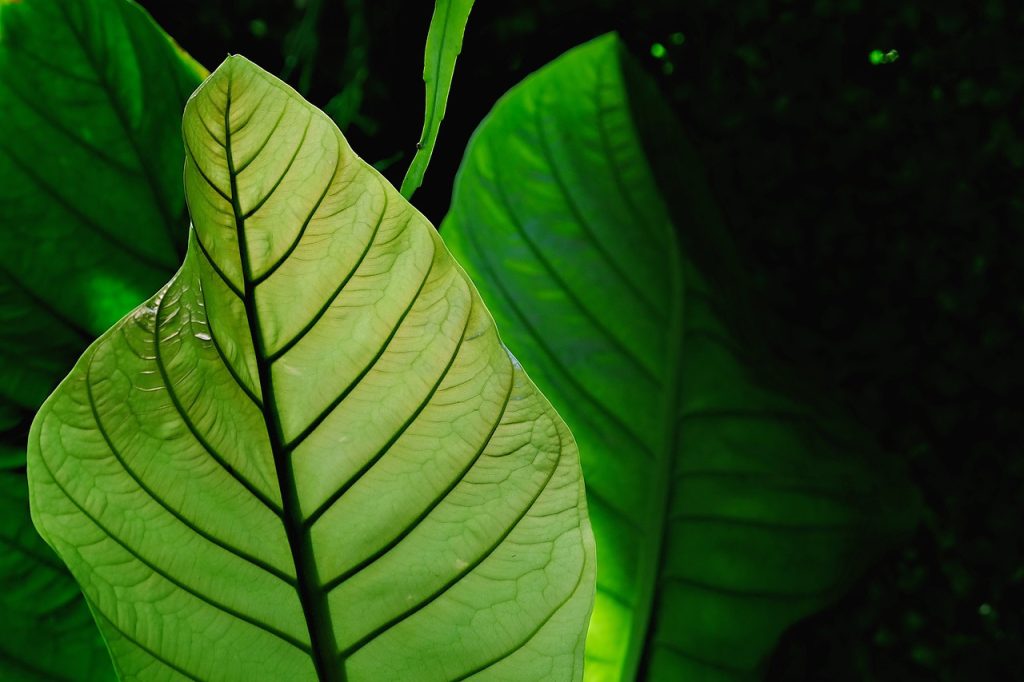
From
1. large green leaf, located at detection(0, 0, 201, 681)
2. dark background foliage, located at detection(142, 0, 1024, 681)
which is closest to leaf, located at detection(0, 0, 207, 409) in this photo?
large green leaf, located at detection(0, 0, 201, 681)

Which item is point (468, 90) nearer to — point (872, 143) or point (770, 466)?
point (872, 143)

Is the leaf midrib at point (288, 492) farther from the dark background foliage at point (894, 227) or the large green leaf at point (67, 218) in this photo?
the dark background foliage at point (894, 227)

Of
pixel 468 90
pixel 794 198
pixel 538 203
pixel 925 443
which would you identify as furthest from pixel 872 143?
pixel 538 203

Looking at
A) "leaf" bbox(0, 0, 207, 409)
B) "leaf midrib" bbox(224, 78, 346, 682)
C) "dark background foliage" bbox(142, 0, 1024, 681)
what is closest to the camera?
"leaf midrib" bbox(224, 78, 346, 682)

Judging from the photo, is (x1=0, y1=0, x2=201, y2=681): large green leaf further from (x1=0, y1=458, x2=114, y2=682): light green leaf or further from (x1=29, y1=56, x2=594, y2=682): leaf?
(x1=29, y1=56, x2=594, y2=682): leaf

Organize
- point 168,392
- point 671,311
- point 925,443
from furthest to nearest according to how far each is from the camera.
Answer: point 925,443 → point 671,311 → point 168,392

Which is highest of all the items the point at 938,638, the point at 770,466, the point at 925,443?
the point at 770,466

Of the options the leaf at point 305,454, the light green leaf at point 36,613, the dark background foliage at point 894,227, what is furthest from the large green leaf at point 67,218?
the dark background foliage at point 894,227

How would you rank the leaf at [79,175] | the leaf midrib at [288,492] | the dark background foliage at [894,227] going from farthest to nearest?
the dark background foliage at [894,227]
the leaf at [79,175]
the leaf midrib at [288,492]
